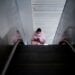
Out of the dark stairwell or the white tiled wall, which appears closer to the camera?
the dark stairwell

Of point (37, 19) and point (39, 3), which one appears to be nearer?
point (39, 3)

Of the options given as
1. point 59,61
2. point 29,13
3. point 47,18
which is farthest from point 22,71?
point 47,18

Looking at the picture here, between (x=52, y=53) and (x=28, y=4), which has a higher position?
(x=52, y=53)

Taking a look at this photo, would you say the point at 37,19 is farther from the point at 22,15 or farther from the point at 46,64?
the point at 46,64

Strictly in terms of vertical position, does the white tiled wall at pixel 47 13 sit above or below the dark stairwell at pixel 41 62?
below

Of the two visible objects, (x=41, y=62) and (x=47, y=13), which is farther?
(x=47, y=13)

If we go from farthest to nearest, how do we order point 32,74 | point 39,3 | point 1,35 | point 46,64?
point 39,3, point 1,35, point 46,64, point 32,74

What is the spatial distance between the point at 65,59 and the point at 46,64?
0.42 metres

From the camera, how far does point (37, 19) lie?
1125 cm

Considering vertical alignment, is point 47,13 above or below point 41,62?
below

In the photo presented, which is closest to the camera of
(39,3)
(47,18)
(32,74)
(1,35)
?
(32,74)

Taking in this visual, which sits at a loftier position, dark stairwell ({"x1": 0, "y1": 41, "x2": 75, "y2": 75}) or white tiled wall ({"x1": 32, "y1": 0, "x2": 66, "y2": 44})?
dark stairwell ({"x1": 0, "y1": 41, "x2": 75, "y2": 75})

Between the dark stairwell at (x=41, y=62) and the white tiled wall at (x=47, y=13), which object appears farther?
the white tiled wall at (x=47, y=13)

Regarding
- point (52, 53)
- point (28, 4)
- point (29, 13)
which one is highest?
point (52, 53)
